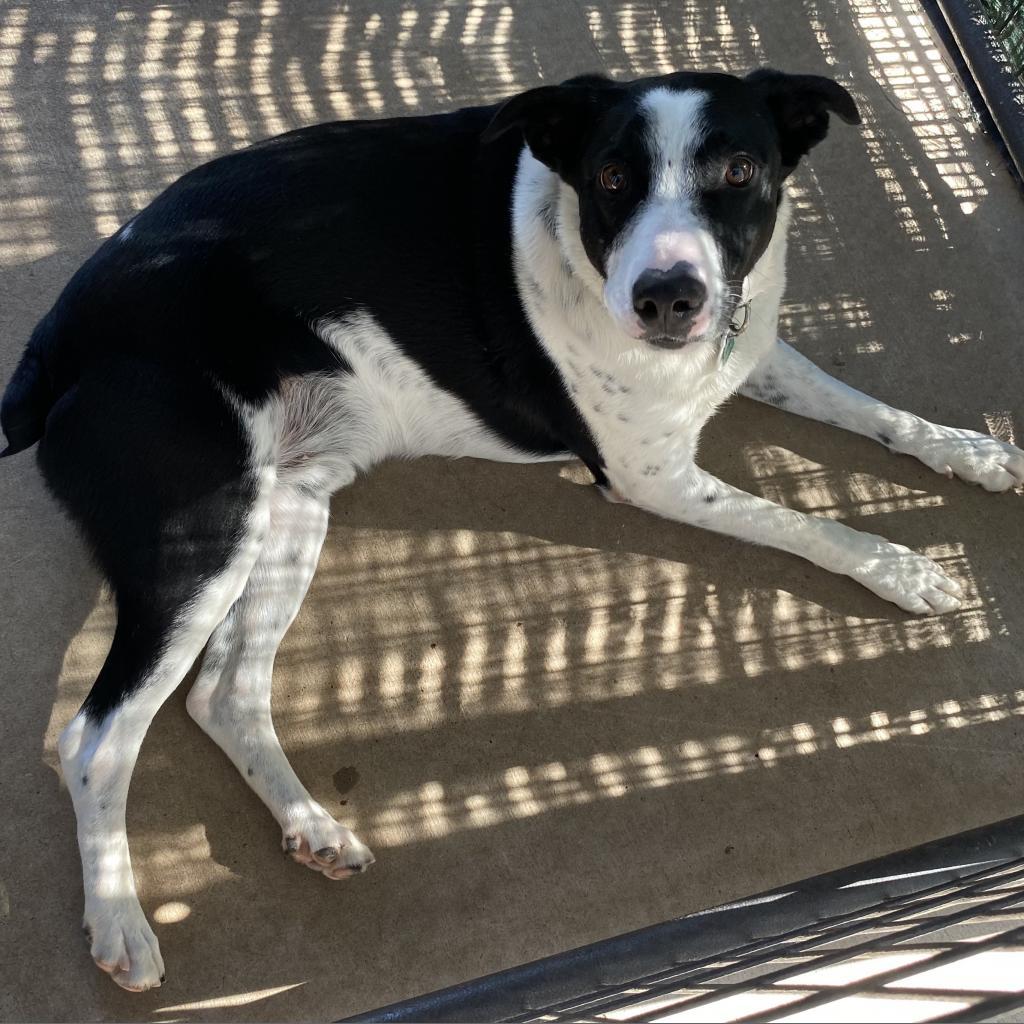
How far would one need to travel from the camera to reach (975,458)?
251cm

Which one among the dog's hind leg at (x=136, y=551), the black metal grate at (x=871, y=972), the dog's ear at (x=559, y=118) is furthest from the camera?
the dog's hind leg at (x=136, y=551)

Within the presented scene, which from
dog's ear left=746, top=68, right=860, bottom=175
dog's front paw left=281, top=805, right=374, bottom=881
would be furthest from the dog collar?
dog's front paw left=281, top=805, right=374, bottom=881

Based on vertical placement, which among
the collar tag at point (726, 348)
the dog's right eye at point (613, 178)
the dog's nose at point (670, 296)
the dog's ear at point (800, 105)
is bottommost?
the collar tag at point (726, 348)

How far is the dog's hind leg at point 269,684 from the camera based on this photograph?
6.97 feet

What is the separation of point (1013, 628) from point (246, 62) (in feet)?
8.88

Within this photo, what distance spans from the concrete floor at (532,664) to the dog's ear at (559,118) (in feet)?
2.92

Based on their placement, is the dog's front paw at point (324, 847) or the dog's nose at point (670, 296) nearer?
the dog's nose at point (670, 296)

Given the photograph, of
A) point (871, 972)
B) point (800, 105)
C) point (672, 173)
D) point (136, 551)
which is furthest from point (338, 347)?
point (871, 972)

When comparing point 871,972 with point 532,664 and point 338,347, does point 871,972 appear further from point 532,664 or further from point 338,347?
point 338,347

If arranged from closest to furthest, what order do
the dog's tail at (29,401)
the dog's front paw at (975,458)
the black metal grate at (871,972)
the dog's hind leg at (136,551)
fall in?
the black metal grate at (871,972), the dog's hind leg at (136,551), the dog's tail at (29,401), the dog's front paw at (975,458)

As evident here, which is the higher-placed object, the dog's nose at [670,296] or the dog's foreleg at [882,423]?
the dog's nose at [670,296]

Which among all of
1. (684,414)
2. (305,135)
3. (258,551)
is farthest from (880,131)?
(258,551)

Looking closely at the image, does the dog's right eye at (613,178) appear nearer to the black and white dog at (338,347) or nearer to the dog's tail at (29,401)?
the black and white dog at (338,347)

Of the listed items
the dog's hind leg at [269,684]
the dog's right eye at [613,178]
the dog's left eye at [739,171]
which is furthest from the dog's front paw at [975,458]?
the dog's hind leg at [269,684]
